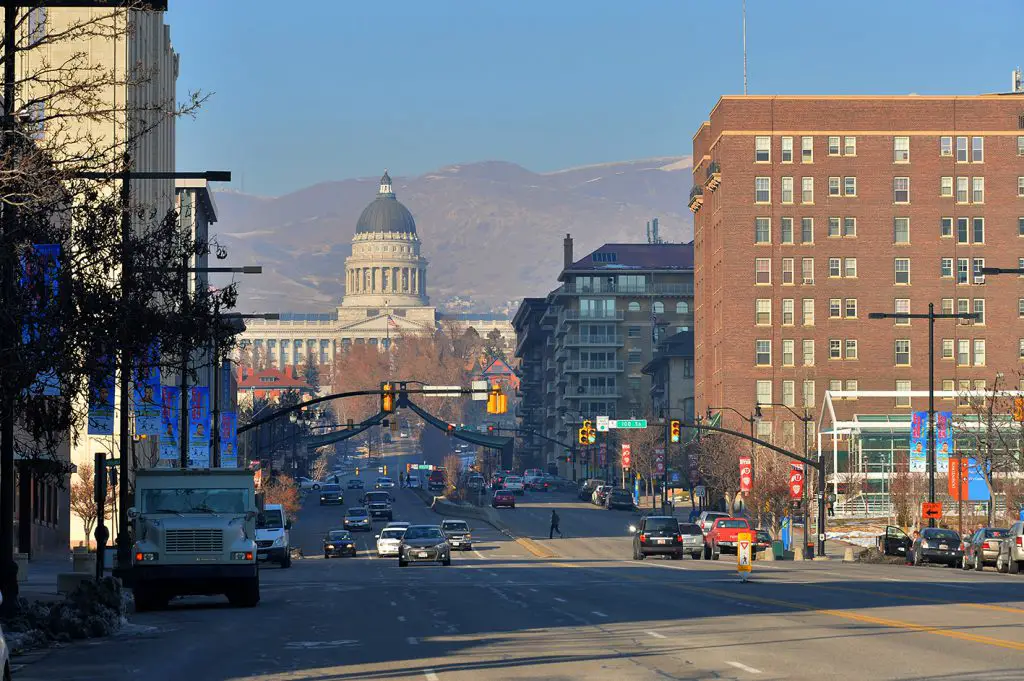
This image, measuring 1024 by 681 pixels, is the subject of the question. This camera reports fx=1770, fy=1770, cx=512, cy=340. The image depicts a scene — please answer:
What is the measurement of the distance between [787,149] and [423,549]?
75.0 metres

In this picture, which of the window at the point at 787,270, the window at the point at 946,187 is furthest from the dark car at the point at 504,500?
the window at the point at 946,187

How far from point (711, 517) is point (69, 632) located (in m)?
57.1

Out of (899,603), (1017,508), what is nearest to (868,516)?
(1017,508)

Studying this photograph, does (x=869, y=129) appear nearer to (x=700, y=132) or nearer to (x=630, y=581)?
(x=700, y=132)

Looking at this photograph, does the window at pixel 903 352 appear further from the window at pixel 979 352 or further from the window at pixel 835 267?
the window at pixel 835 267

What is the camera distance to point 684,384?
562 feet

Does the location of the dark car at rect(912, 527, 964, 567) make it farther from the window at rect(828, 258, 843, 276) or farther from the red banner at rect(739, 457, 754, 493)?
the window at rect(828, 258, 843, 276)

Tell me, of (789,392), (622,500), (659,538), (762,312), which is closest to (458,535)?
(659,538)

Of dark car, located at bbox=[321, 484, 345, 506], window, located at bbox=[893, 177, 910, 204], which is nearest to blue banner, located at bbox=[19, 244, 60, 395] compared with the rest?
window, located at bbox=[893, 177, 910, 204]

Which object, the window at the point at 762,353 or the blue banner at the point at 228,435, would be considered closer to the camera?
the blue banner at the point at 228,435

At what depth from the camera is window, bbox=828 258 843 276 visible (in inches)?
5281

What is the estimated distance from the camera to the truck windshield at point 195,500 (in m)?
34.6

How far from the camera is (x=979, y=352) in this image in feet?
437

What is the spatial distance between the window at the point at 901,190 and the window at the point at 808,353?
1265 cm
